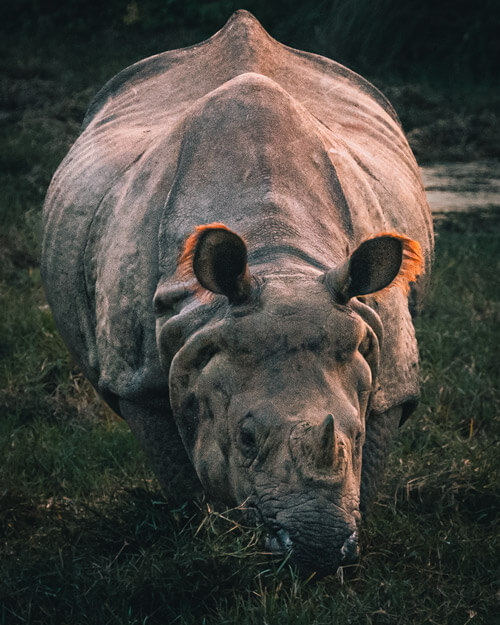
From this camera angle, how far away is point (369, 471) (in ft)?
12.1

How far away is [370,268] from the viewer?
300cm

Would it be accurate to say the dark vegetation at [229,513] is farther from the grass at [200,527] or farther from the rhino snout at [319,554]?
the rhino snout at [319,554]

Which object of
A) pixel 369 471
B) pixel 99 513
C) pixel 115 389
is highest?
pixel 115 389

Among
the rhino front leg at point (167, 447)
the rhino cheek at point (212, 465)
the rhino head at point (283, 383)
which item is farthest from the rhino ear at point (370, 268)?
the rhino front leg at point (167, 447)

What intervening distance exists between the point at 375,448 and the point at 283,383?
0.97 metres

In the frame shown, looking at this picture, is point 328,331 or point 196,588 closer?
point 328,331

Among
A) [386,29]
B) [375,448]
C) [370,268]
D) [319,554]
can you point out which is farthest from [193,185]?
[386,29]

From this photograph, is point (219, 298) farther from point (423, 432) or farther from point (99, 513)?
point (423, 432)

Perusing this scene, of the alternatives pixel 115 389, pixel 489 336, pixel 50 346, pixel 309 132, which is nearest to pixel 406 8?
pixel 489 336

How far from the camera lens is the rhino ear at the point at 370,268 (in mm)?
2959

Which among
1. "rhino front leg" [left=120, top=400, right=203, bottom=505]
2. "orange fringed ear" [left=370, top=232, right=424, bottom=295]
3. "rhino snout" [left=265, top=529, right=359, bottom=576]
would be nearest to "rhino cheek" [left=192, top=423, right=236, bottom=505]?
"rhino snout" [left=265, top=529, right=359, bottom=576]

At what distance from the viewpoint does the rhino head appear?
8.85 feet

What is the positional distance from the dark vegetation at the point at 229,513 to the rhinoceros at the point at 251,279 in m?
0.29

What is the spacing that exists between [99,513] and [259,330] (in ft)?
4.30
